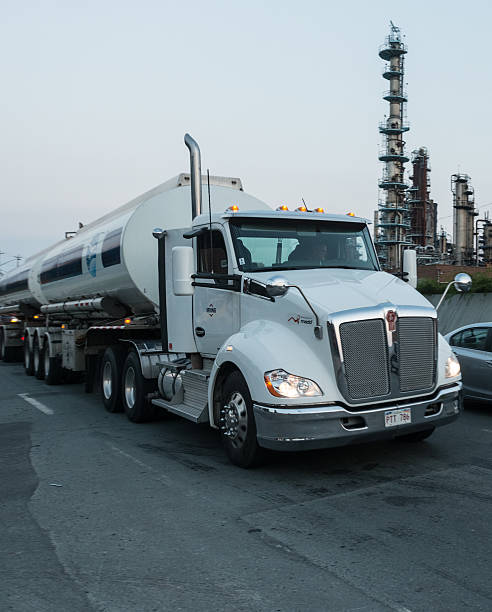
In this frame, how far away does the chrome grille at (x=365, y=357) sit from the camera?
588cm

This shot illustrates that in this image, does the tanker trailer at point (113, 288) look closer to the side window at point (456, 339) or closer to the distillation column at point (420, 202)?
the side window at point (456, 339)

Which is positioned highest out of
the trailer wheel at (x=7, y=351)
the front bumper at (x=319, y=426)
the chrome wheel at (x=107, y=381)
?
the front bumper at (x=319, y=426)

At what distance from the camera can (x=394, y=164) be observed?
70.7 meters

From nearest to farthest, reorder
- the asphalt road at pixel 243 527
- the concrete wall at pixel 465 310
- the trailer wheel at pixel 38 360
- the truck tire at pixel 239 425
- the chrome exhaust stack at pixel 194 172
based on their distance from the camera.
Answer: the asphalt road at pixel 243 527
the truck tire at pixel 239 425
the chrome exhaust stack at pixel 194 172
the trailer wheel at pixel 38 360
the concrete wall at pixel 465 310

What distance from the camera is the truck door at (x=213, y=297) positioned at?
7223mm

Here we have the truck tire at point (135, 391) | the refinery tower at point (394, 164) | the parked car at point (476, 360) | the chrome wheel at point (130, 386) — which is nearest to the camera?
the truck tire at point (135, 391)

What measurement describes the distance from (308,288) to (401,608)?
11.3 ft

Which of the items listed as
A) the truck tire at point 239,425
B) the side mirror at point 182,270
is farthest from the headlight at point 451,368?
the side mirror at point 182,270

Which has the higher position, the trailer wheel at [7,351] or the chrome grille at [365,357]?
the chrome grille at [365,357]

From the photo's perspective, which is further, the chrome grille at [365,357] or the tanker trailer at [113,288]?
the tanker trailer at [113,288]

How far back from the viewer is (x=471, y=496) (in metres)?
5.45

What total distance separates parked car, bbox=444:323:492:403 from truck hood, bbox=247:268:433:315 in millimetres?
3352

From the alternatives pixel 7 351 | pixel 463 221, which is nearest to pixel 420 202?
pixel 463 221

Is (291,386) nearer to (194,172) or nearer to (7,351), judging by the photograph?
(194,172)
